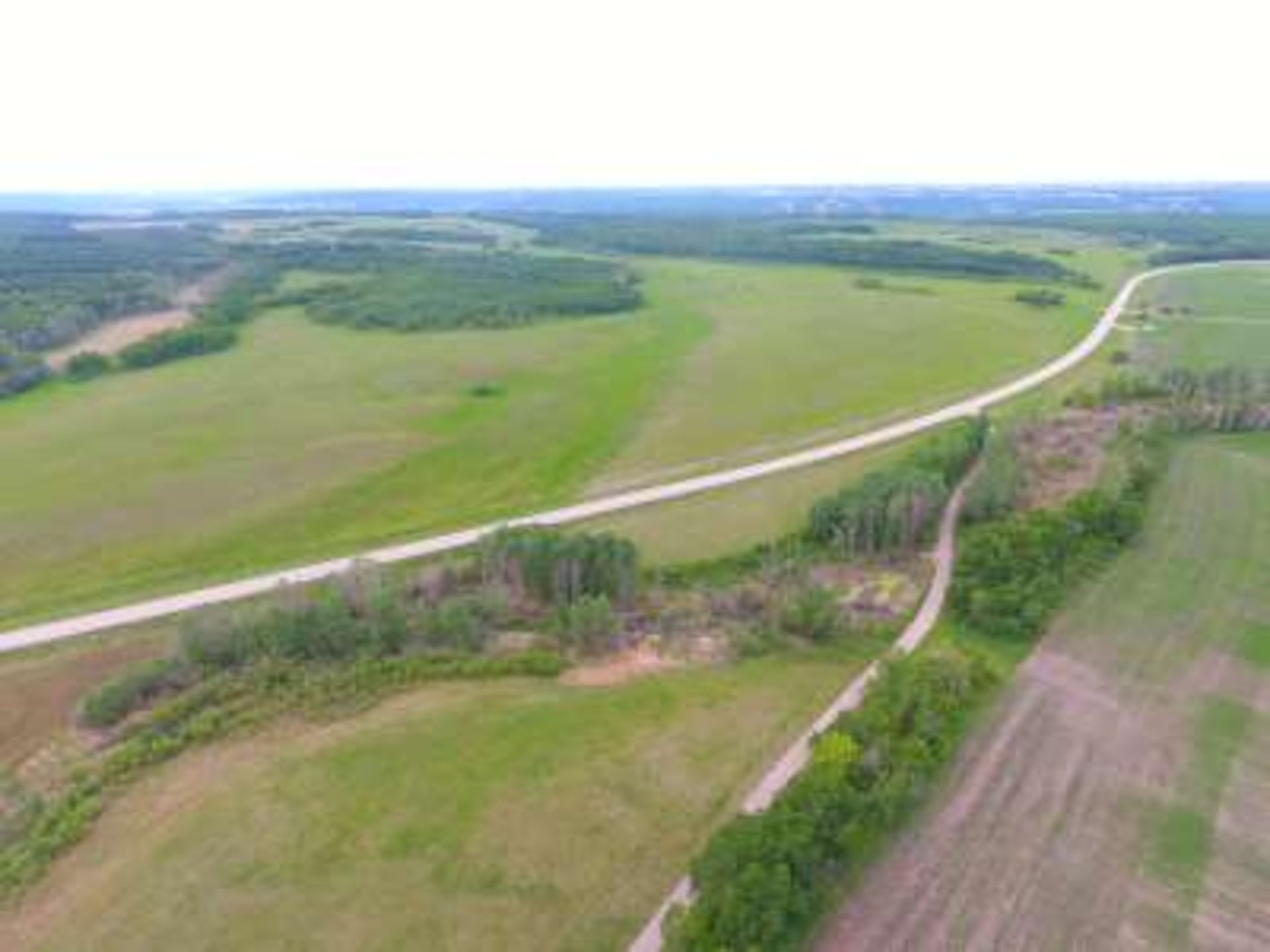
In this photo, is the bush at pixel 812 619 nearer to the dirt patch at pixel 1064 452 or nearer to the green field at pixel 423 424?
the green field at pixel 423 424

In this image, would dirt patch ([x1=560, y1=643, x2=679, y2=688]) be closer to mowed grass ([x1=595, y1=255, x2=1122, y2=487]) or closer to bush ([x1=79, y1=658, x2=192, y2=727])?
bush ([x1=79, y1=658, x2=192, y2=727])

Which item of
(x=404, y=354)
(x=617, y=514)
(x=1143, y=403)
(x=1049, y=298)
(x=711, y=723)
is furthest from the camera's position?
(x=1049, y=298)

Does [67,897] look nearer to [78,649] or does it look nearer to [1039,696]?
[78,649]

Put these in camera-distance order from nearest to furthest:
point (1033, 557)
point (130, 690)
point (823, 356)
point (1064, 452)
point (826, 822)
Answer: point (826, 822), point (130, 690), point (1033, 557), point (1064, 452), point (823, 356)

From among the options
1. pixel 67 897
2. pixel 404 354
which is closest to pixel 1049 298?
pixel 404 354

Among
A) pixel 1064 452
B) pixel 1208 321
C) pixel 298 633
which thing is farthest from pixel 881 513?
pixel 1208 321

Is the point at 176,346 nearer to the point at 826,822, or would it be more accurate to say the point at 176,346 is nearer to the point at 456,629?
the point at 456,629

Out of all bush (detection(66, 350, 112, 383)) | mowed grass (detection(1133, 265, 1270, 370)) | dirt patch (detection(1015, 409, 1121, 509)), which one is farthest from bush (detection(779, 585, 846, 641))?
bush (detection(66, 350, 112, 383))
